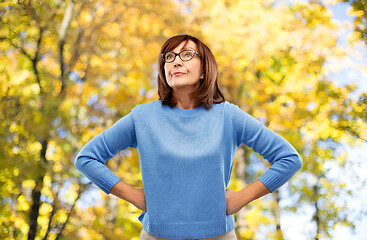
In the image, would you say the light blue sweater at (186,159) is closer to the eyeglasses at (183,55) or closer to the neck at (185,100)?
the neck at (185,100)

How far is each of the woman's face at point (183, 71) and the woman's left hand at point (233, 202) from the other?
509 mm

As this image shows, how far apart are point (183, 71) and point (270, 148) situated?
0.51 m

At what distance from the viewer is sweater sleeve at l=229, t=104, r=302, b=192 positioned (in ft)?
5.15

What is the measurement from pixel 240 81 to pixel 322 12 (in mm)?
2146

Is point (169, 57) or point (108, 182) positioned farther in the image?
point (169, 57)

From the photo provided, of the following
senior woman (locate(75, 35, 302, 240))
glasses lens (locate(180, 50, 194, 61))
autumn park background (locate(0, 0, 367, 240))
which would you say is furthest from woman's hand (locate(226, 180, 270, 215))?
autumn park background (locate(0, 0, 367, 240))

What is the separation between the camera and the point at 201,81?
5.76 feet

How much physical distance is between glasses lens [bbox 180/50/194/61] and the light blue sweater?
0.23 metres

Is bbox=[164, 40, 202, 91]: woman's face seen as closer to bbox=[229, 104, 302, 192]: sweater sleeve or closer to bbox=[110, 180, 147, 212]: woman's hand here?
bbox=[229, 104, 302, 192]: sweater sleeve

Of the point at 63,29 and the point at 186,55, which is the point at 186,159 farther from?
the point at 63,29

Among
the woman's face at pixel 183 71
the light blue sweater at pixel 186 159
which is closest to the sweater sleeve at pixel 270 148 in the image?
the light blue sweater at pixel 186 159

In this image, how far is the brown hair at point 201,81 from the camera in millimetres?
1682

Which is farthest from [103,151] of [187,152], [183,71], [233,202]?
[233,202]

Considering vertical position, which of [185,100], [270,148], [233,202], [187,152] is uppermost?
[185,100]
